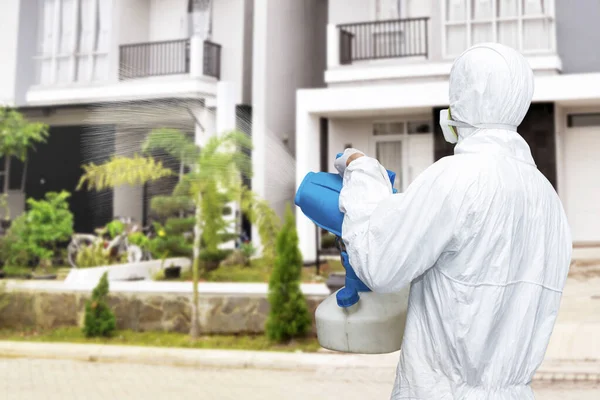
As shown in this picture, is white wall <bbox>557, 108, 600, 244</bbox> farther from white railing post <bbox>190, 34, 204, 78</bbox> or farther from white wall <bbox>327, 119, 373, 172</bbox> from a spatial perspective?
white railing post <bbox>190, 34, 204, 78</bbox>

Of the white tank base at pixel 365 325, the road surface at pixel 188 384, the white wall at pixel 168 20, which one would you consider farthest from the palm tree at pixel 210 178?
the white tank base at pixel 365 325

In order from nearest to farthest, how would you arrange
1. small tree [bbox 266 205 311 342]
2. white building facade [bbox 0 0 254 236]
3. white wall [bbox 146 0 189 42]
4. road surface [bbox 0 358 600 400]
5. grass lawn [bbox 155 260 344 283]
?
road surface [bbox 0 358 600 400] → small tree [bbox 266 205 311 342] → grass lawn [bbox 155 260 344 283] → white building facade [bbox 0 0 254 236] → white wall [bbox 146 0 189 42]

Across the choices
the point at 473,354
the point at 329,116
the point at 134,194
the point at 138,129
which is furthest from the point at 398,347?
the point at 134,194

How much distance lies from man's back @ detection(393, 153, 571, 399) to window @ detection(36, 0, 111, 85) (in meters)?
12.9

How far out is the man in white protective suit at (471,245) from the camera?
1273 millimetres

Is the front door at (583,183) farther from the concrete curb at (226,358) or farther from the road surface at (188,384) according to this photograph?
the road surface at (188,384)

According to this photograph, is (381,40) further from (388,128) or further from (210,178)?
(210,178)

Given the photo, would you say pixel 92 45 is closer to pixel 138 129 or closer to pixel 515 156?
pixel 138 129

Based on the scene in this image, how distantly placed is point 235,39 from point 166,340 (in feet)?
24.0

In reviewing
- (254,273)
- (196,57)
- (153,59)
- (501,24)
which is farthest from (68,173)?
(501,24)

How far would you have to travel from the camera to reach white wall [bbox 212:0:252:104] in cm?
1315

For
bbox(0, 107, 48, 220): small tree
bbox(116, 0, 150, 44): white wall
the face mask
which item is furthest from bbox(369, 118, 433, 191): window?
the face mask

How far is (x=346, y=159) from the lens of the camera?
55.1 inches

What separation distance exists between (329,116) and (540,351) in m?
10.7
